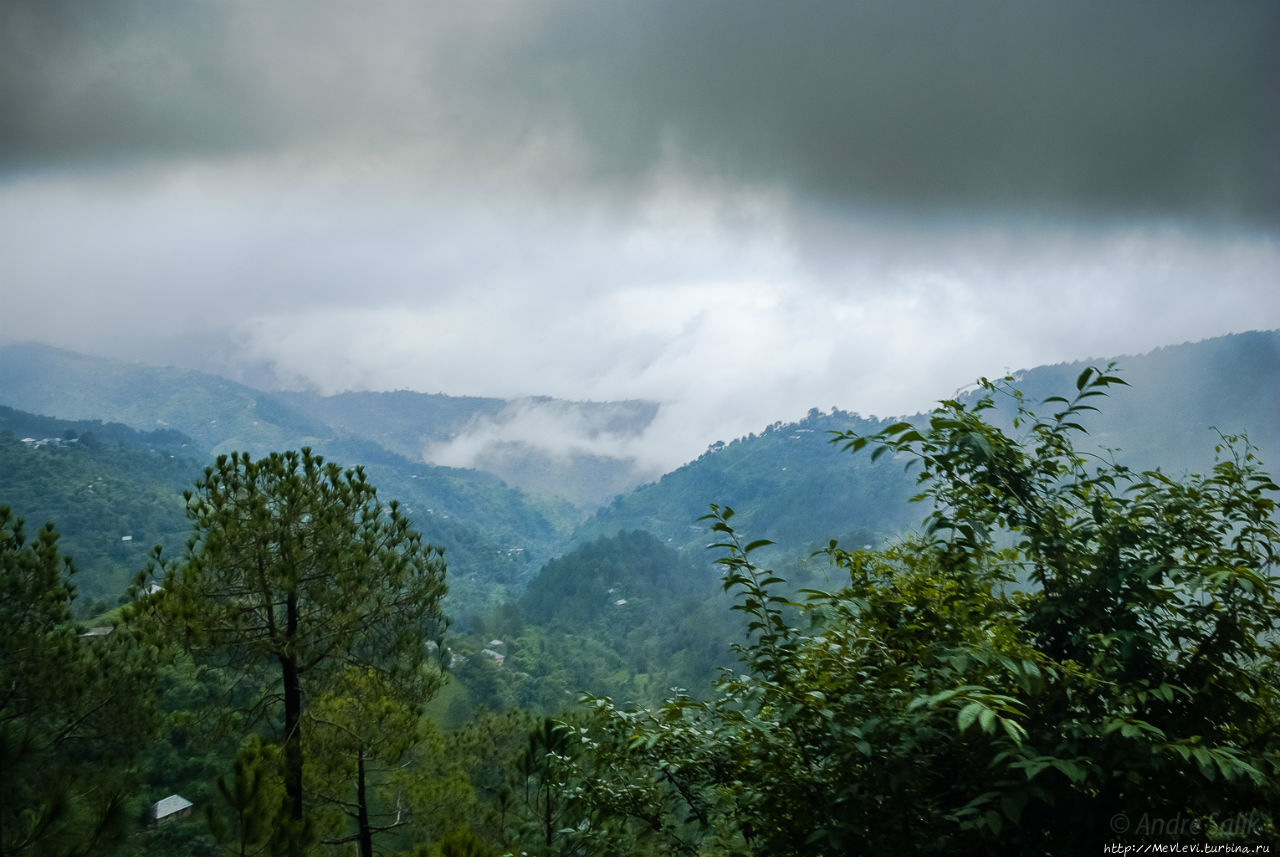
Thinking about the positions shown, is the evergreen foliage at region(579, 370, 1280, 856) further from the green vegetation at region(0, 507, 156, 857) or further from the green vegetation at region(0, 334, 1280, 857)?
the green vegetation at region(0, 507, 156, 857)

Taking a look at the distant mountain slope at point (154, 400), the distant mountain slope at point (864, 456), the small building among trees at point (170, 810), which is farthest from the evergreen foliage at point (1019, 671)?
the distant mountain slope at point (154, 400)

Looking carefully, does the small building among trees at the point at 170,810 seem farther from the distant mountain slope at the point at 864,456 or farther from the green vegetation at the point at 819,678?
the distant mountain slope at the point at 864,456

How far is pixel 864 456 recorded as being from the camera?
382 feet

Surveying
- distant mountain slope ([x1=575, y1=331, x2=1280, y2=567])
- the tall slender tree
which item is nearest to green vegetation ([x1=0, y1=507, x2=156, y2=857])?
the tall slender tree

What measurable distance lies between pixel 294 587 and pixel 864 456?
117624 millimetres

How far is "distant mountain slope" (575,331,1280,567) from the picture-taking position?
58344 mm

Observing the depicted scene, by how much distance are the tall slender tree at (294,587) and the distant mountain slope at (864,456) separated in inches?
254

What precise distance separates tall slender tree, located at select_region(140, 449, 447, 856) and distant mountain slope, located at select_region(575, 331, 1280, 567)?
6460 millimetres

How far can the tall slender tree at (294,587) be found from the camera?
6.18 metres

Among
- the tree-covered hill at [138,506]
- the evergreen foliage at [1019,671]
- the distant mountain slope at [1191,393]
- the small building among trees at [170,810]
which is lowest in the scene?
the small building among trees at [170,810]

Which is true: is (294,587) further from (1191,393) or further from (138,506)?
(1191,393)

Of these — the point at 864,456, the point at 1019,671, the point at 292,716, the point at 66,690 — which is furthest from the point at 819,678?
the point at 864,456

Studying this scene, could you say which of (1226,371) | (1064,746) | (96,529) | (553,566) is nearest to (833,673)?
(1064,746)

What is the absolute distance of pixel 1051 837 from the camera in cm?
209
